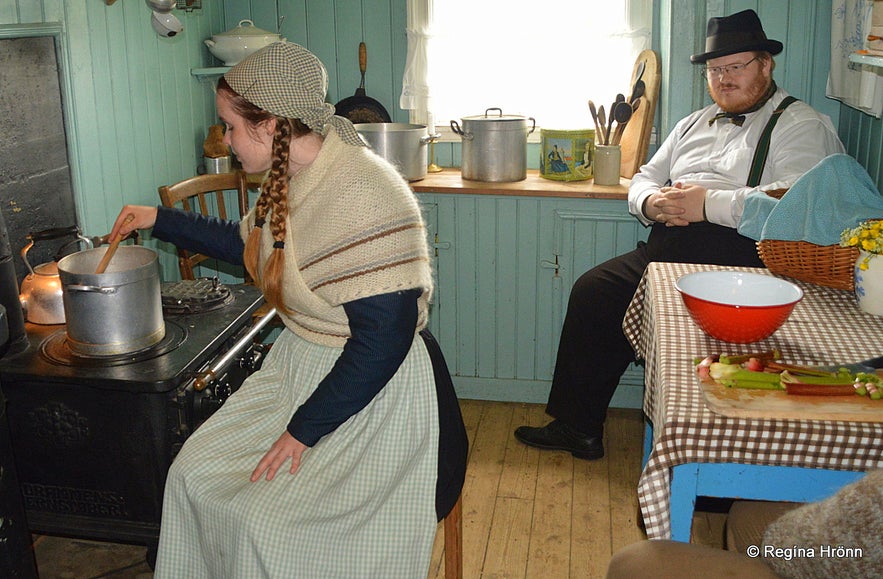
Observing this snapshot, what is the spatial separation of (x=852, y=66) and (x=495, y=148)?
1.20 m

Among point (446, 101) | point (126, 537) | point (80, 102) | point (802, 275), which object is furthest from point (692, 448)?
point (446, 101)

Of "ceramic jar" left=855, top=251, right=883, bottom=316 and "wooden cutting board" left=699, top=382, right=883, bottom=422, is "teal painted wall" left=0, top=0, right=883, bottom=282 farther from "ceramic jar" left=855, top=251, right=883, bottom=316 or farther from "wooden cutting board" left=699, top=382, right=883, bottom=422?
"wooden cutting board" left=699, top=382, right=883, bottom=422

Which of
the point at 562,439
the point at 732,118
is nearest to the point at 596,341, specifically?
the point at 562,439

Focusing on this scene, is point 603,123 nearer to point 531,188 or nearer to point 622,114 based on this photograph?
point 622,114

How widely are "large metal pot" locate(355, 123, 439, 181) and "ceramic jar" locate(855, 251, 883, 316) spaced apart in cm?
165

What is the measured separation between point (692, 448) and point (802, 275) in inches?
34.4

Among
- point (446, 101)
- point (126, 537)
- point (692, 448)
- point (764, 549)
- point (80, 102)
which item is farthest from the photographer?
point (446, 101)

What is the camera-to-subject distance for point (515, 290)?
3342 mm

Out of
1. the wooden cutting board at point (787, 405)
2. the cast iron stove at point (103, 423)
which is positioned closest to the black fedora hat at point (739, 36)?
the wooden cutting board at point (787, 405)

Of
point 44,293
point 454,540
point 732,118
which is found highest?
point 732,118

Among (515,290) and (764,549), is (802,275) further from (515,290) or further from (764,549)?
(515,290)

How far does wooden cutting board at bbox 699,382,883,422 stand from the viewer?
149 cm

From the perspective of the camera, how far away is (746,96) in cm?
283

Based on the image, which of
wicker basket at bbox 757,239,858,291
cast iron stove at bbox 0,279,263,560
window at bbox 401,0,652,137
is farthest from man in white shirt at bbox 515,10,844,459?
cast iron stove at bbox 0,279,263,560
